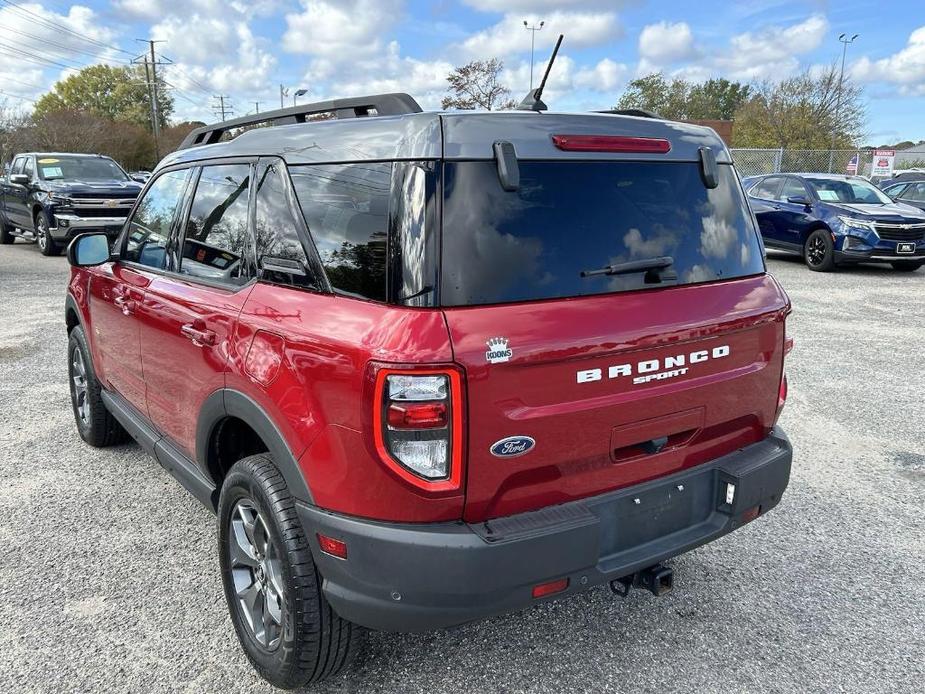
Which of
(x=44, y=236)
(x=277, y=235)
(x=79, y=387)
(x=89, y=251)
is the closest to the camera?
(x=277, y=235)

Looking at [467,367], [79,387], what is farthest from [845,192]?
[467,367]

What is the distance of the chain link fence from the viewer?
79.7 feet

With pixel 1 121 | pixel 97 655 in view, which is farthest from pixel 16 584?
pixel 1 121

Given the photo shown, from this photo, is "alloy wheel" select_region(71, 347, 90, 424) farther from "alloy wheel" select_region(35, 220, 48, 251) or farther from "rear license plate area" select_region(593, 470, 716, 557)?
"alloy wheel" select_region(35, 220, 48, 251)

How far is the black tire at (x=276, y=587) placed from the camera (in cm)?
218

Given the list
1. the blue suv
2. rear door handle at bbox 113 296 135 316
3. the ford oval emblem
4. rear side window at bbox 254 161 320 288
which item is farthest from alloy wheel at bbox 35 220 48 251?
the ford oval emblem

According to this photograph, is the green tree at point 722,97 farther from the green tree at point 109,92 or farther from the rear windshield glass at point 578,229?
the rear windshield glass at point 578,229

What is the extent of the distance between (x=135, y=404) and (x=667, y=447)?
264cm

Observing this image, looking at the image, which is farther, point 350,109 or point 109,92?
point 109,92

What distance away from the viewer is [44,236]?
545 inches

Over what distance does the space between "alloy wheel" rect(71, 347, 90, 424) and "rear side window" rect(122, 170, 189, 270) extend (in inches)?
44.5

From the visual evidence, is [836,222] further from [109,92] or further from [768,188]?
[109,92]

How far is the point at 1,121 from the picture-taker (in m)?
44.3

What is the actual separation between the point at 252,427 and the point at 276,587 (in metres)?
0.53
